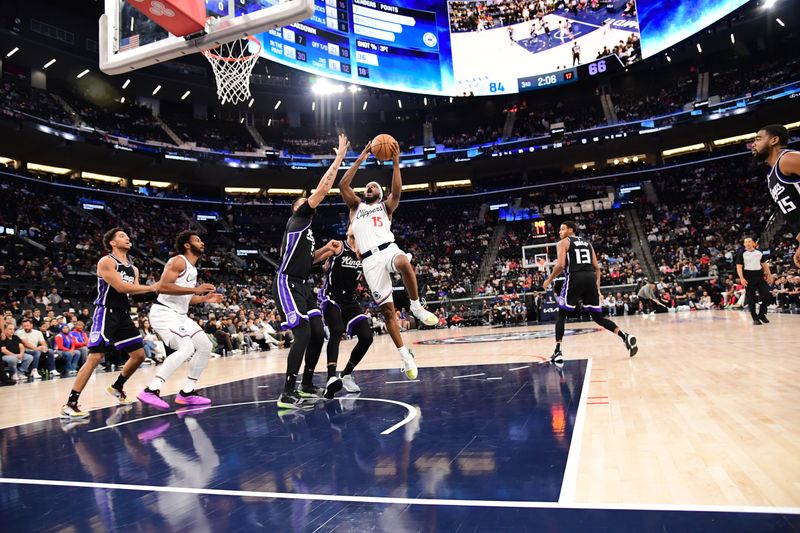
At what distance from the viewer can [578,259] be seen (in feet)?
22.1

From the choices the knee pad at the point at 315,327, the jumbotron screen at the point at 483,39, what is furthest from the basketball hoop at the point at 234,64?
the jumbotron screen at the point at 483,39

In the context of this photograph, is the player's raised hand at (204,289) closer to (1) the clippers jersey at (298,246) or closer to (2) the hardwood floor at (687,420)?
(1) the clippers jersey at (298,246)

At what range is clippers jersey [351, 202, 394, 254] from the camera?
4871 mm

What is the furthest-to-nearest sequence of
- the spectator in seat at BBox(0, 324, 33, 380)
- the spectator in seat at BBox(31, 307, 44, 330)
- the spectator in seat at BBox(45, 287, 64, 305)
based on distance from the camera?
the spectator in seat at BBox(45, 287, 64, 305) → the spectator in seat at BBox(31, 307, 44, 330) → the spectator in seat at BBox(0, 324, 33, 380)

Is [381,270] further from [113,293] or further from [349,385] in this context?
[113,293]

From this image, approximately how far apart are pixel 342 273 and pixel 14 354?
804 cm

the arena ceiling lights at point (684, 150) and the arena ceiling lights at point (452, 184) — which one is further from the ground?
the arena ceiling lights at point (684, 150)

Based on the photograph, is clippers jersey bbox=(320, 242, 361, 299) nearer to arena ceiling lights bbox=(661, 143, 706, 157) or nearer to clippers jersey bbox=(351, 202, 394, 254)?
clippers jersey bbox=(351, 202, 394, 254)

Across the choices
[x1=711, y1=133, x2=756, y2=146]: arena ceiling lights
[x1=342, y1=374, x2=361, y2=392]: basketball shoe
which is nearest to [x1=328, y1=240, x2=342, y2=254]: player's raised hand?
[x1=342, y1=374, x2=361, y2=392]: basketball shoe

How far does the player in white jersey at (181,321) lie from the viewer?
5.02 m

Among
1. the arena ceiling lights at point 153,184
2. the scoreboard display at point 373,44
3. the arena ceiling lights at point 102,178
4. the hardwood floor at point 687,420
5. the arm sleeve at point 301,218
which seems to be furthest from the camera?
the arena ceiling lights at point 153,184

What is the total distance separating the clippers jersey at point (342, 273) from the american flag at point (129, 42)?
9.48ft

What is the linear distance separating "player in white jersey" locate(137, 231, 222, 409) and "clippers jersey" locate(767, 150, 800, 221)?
467cm

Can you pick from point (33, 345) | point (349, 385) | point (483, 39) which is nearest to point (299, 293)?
point (349, 385)
